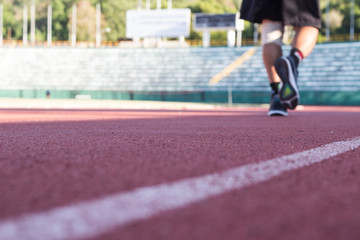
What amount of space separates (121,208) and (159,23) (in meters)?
29.4

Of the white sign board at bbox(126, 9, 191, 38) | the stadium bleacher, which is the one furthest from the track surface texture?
the white sign board at bbox(126, 9, 191, 38)

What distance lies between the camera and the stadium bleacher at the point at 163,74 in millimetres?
21094

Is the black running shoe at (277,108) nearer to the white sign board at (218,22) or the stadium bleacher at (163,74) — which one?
the stadium bleacher at (163,74)

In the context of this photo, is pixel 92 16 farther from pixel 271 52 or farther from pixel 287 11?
pixel 287 11

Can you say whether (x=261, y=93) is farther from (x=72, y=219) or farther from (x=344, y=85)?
(x=72, y=219)

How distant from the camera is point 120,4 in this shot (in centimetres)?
5191

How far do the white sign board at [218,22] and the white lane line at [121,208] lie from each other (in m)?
25.9

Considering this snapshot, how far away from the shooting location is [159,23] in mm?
29672

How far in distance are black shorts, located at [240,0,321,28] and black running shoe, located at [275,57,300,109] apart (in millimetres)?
486

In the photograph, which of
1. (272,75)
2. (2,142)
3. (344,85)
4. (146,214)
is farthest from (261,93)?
Answer: (146,214)

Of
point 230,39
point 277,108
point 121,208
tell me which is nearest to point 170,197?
point 121,208

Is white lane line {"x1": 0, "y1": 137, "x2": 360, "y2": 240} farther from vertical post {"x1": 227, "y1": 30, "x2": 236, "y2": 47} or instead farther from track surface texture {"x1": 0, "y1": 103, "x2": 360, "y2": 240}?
vertical post {"x1": 227, "y1": 30, "x2": 236, "y2": 47}

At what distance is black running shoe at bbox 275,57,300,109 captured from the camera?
3885 millimetres

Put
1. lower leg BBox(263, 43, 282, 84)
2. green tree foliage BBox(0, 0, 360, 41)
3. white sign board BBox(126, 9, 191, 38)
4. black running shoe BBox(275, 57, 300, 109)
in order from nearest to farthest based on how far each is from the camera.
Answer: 1. black running shoe BBox(275, 57, 300, 109)
2. lower leg BBox(263, 43, 282, 84)
3. white sign board BBox(126, 9, 191, 38)
4. green tree foliage BBox(0, 0, 360, 41)
